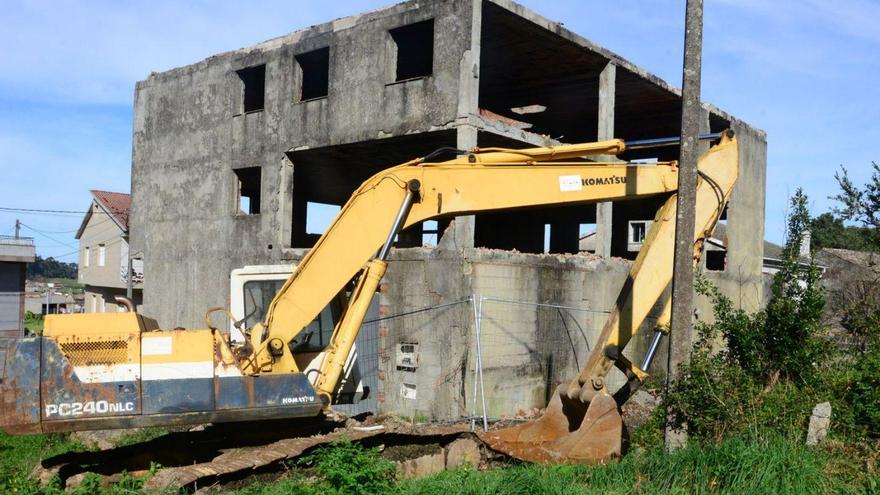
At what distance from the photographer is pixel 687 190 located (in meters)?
7.99

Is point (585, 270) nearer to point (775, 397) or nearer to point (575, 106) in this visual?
point (775, 397)

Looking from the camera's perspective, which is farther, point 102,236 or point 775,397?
point 102,236

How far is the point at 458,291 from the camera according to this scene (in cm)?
1184

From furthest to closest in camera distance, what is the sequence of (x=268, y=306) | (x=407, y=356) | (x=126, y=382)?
(x=407, y=356) → (x=268, y=306) → (x=126, y=382)

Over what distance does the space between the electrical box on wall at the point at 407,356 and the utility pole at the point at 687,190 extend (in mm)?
5189

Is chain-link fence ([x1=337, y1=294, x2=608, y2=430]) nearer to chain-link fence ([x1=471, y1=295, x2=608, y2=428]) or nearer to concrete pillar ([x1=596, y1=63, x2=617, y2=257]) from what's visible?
chain-link fence ([x1=471, y1=295, x2=608, y2=428])

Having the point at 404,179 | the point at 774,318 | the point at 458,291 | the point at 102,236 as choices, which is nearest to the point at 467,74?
the point at 458,291

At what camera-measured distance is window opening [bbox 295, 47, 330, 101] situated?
1636 centimetres

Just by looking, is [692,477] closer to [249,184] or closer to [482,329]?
[482,329]

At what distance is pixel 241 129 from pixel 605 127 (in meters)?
8.31

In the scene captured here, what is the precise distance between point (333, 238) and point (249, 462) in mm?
2486

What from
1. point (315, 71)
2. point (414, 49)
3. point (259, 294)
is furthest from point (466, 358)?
point (315, 71)

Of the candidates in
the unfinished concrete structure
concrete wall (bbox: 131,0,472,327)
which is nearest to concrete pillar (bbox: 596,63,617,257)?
the unfinished concrete structure

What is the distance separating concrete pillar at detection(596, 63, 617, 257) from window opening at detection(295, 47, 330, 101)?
6027 mm
